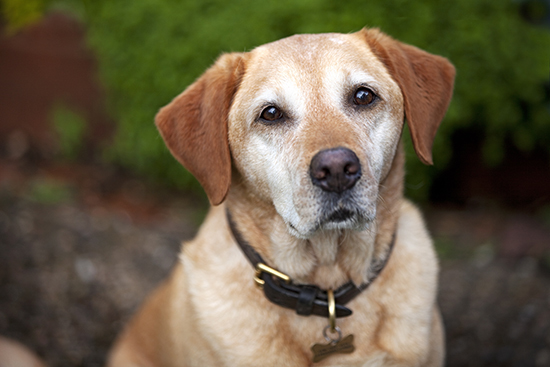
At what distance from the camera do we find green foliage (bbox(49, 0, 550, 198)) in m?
4.18

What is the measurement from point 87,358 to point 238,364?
195 centimetres

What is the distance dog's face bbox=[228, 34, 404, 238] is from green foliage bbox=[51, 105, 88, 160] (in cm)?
434

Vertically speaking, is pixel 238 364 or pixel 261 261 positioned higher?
pixel 261 261

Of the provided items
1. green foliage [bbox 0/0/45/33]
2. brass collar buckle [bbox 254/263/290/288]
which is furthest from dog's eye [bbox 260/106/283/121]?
green foliage [bbox 0/0/45/33]

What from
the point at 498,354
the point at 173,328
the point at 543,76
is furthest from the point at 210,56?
the point at 498,354

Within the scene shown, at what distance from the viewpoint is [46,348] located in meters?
3.88

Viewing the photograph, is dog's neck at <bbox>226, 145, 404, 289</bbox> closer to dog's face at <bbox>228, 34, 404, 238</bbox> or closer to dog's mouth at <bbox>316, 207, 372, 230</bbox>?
dog's face at <bbox>228, 34, 404, 238</bbox>

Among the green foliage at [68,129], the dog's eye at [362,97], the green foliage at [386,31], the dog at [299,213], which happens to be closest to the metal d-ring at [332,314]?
the dog at [299,213]

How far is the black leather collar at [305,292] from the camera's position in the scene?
92.1 inches

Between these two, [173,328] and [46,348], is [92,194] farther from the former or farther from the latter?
[173,328]

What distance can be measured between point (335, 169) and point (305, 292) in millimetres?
612

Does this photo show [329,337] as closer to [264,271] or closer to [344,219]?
[264,271]

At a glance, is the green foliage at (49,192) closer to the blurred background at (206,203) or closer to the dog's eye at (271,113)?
the blurred background at (206,203)

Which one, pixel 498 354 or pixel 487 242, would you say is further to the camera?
pixel 487 242
